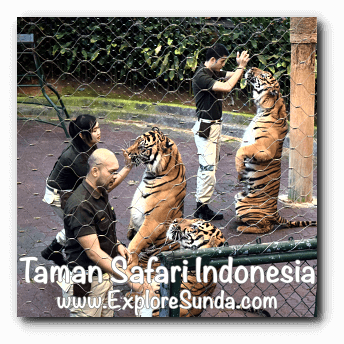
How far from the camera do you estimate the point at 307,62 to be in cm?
438

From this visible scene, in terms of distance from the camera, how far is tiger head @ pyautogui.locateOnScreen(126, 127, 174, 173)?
360 cm

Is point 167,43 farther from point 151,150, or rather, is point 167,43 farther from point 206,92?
point 151,150

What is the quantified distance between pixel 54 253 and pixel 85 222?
1099 mm

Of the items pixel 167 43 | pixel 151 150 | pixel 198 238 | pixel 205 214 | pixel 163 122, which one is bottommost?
pixel 198 238

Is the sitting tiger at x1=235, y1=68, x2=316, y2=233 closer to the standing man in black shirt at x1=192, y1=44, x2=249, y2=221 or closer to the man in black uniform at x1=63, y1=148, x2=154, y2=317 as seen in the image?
the standing man in black shirt at x1=192, y1=44, x2=249, y2=221

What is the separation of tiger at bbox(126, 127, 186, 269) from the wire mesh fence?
0.11m

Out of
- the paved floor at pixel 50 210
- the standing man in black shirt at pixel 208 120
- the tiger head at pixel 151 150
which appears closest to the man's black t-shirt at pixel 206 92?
the standing man in black shirt at pixel 208 120

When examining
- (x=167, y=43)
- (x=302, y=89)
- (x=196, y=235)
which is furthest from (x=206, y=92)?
(x=167, y=43)

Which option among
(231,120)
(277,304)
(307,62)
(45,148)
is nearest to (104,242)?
(277,304)

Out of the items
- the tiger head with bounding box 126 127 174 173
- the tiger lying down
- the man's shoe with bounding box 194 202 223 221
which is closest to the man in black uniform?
the tiger lying down

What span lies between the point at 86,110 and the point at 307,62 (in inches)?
167

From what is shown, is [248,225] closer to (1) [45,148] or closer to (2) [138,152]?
(2) [138,152]

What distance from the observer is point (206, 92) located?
14.0 ft

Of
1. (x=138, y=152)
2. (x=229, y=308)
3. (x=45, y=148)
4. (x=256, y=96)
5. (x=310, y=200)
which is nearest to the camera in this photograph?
(x=229, y=308)
